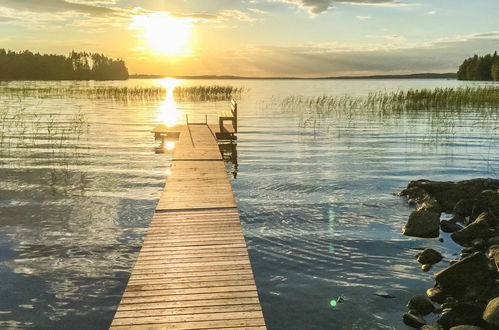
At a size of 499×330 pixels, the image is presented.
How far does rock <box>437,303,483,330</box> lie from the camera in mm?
6223

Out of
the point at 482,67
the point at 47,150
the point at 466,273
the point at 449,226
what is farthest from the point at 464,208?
the point at 482,67

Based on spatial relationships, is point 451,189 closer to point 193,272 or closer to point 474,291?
point 474,291

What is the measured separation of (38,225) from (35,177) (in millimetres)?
5442

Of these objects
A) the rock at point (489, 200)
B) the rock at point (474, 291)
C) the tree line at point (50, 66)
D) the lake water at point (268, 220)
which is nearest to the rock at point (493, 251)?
the lake water at point (268, 220)

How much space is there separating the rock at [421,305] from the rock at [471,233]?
11.1ft

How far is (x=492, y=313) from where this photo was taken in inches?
238

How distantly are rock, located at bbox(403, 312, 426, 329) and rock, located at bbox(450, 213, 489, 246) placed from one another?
153 inches

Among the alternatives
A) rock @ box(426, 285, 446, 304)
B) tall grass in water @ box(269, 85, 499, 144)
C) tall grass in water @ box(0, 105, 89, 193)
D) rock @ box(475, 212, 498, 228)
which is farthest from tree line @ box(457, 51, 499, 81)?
rock @ box(426, 285, 446, 304)

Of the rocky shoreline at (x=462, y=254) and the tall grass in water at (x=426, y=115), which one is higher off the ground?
the tall grass in water at (x=426, y=115)

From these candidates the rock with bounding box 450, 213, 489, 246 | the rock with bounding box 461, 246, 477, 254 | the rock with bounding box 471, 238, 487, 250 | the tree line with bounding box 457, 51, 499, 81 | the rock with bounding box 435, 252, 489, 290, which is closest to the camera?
the rock with bounding box 435, 252, 489, 290

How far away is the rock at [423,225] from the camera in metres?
10.1

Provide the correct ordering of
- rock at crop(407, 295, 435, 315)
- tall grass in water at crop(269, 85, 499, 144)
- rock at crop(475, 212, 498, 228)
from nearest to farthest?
1. rock at crop(407, 295, 435, 315)
2. rock at crop(475, 212, 498, 228)
3. tall grass in water at crop(269, 85, 499, 144)

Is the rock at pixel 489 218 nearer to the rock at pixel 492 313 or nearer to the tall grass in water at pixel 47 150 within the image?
the rock at pixel 492 313

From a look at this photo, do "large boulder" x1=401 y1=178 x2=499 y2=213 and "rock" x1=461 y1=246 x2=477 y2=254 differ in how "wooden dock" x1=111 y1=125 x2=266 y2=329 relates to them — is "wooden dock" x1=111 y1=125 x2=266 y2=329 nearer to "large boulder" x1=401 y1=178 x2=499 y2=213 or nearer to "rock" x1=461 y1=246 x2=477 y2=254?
"rock" x1=461 y1=246 x2=477 y2=254
